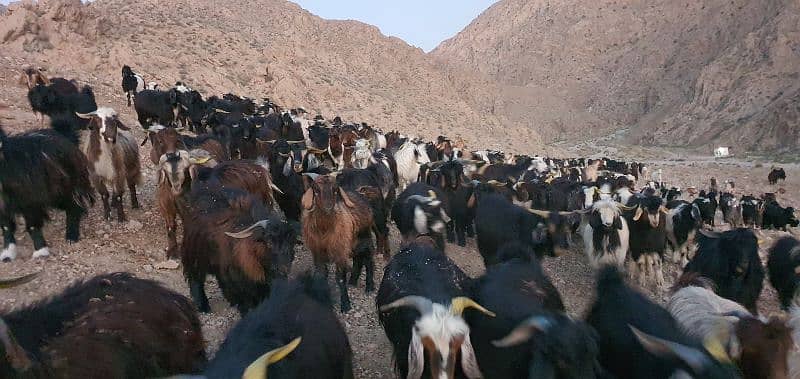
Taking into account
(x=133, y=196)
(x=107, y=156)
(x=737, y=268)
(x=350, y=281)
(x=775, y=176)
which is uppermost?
(x=107, y=156)

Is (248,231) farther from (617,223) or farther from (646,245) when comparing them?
(646,245)

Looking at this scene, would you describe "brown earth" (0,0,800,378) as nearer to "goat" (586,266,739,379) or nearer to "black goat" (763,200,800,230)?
"goat" (586,266,739,379)

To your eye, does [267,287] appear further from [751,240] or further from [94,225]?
[751,240]

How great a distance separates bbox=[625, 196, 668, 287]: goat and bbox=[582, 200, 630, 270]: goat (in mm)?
348

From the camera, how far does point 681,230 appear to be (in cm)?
1230

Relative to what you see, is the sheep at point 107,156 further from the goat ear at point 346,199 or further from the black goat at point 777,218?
the black goat at point 777,218

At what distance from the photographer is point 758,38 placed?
64.8m

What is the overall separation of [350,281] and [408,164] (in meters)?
8.06

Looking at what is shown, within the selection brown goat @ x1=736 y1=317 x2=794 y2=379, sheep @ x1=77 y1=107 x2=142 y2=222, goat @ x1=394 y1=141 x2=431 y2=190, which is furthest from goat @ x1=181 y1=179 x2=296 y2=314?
goat @ x1=394 y1=141 x2=431 y2=190

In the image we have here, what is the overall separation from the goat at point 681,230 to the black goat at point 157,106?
14.3 m

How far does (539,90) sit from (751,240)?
266ft

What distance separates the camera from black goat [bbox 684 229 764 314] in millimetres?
7461

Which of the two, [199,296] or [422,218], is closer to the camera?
[199,296]

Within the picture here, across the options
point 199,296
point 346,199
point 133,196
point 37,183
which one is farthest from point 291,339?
point 133,196
